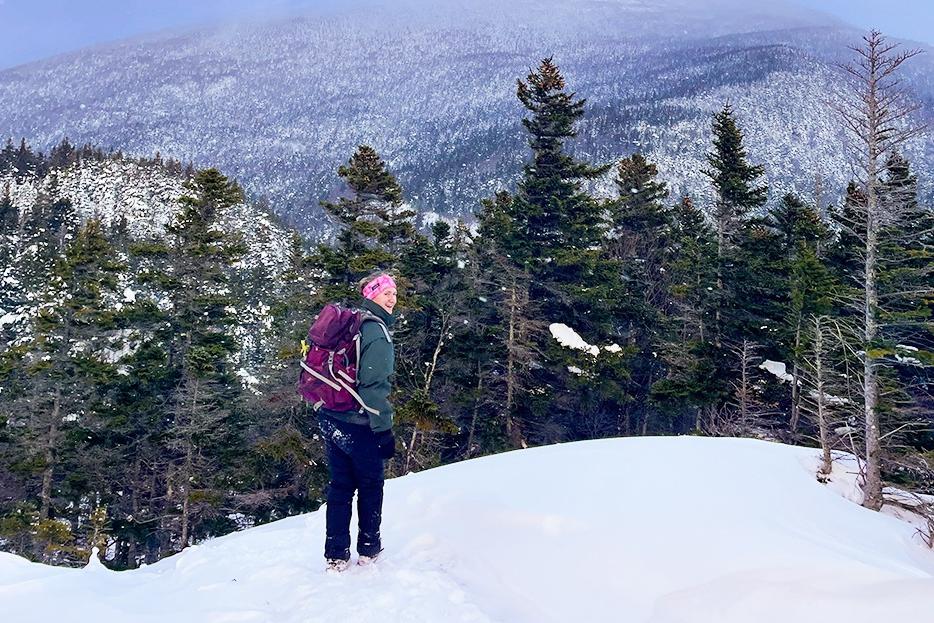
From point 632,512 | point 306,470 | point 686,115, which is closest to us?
point 632,512

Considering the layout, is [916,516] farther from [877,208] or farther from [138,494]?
[138,494]

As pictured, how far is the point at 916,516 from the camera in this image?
33.7 feet

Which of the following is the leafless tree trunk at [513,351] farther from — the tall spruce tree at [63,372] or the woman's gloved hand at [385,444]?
the woman's gloved hand at [385,444]

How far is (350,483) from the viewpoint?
15.4 ft

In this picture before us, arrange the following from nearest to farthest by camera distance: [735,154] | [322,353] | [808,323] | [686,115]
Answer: [322,353], [808,323], [735,154], [686,115]

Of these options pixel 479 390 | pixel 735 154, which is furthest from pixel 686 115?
pixel 479 390

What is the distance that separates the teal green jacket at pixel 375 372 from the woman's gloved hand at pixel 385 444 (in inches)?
6.8

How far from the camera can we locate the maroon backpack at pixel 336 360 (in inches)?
177

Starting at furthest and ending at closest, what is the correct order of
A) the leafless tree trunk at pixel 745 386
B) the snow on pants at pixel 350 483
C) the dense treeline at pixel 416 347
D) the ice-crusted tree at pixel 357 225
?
the dense treeline at pixel 416 347
the leafless tree trunk at pixel 745 386
the ice-crusted tree at pixel 357 225
the snow on pants at pixel 350 483

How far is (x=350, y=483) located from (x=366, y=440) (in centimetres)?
45

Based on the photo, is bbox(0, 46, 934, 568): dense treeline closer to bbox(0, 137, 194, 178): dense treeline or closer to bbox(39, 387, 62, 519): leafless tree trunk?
bbox(39, 387, 62, 519): leafless tree trunk

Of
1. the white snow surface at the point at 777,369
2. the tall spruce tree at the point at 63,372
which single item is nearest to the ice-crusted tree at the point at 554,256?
the white snow surface at the point at 777,369

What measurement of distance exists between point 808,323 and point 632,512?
2069 centimetres

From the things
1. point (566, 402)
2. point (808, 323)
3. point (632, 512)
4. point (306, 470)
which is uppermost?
point (632, 512)
